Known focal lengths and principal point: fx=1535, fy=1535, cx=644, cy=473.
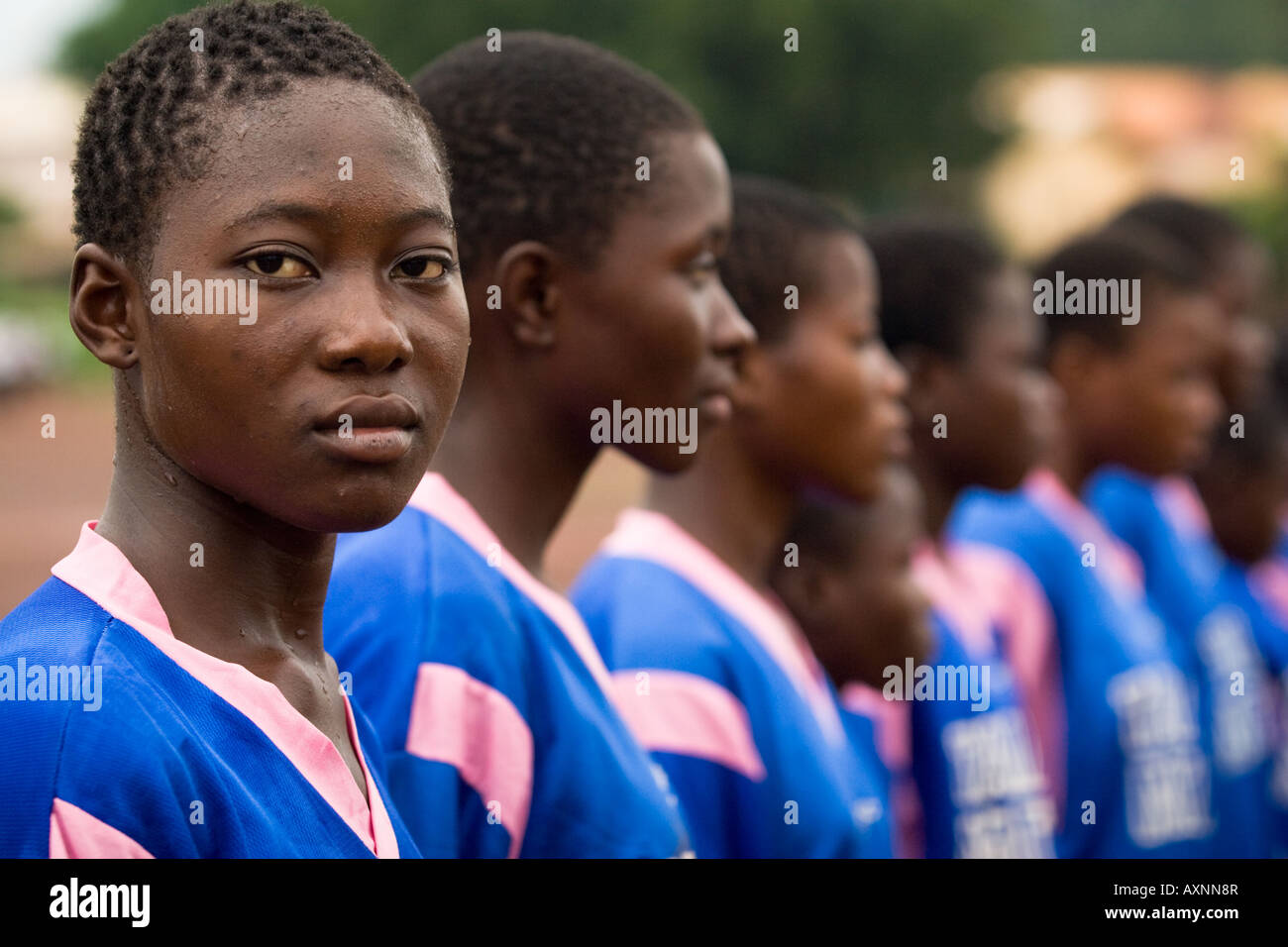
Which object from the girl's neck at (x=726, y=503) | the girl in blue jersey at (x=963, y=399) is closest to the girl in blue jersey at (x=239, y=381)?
the girl's neck at (x=726, y=503)

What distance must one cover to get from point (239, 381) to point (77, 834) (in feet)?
1.59

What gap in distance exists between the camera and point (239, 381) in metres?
1.63

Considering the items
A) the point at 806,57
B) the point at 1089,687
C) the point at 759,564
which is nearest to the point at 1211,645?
the point at 1089,687

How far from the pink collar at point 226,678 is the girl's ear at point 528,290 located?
2.93ft

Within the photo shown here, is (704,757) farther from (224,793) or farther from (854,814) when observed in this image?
(224,793)

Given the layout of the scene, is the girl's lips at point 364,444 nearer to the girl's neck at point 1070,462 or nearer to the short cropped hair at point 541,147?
the short cropped hair at point 541,147

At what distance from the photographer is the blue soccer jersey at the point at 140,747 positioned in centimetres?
146

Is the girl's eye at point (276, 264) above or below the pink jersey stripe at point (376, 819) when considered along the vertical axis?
above

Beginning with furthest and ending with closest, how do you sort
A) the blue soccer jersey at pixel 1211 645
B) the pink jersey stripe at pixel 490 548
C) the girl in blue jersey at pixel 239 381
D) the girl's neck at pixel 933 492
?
the blue soccer jersey at pixel 1211 645, the girl's neck at pixel 933 492, the pink jersey stripe at pixel 490 548, the girl in blue jersey at pixel 239 381

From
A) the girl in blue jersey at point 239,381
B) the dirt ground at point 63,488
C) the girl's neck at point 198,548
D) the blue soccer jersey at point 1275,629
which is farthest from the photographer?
the dirt ground at point 63,488

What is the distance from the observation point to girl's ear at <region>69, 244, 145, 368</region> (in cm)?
169

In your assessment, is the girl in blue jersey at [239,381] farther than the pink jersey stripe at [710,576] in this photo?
No

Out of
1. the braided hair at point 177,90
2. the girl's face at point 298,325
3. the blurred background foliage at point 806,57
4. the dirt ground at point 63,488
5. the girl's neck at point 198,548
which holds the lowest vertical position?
the girl's neck at point 198,548

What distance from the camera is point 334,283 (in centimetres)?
165
